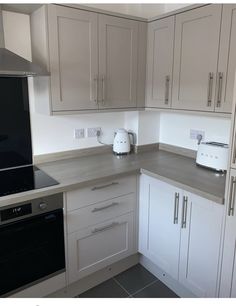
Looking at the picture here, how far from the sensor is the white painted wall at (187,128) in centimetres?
206

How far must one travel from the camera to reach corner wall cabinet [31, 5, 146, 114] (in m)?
1.75

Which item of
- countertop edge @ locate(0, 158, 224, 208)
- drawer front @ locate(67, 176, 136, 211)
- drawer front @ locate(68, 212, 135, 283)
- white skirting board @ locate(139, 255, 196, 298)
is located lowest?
white skirting board @ locate(139, 255, 196, 298)

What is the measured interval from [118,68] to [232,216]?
1.34 m

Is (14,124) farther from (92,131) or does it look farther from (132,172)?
(132,172)

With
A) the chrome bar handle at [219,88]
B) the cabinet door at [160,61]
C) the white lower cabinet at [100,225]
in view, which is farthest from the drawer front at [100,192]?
the chrome bar handle at [219,88]

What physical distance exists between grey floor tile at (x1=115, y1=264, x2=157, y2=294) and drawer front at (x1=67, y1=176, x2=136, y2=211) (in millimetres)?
712

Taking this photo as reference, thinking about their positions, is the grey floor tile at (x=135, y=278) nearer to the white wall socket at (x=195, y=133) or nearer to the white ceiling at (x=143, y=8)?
the white wall socket at (x=195, y=133)

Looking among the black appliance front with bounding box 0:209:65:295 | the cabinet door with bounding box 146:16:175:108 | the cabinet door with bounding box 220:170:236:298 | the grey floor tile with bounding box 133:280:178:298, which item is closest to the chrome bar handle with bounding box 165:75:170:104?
the cabinet door with bounding box 146:16:175:108

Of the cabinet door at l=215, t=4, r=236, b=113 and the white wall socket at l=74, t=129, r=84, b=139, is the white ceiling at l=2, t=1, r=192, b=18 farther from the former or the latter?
the white wall socket at l=74, t=129, r=84, b=139

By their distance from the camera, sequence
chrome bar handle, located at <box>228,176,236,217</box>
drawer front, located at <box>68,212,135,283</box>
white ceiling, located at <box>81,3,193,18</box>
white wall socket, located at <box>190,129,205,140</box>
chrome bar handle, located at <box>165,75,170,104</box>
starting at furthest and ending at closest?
white ceiling, located at <box>81,3,193,18</box>
white wall socket, located at <box>190,129,205,140</box>
chrome bar handle, located at <box>165,75,170,104</box>
drawer front, located at <box>68,212,135,283</box>
chrome bar handle, located at <box>228,176,236,217</box>

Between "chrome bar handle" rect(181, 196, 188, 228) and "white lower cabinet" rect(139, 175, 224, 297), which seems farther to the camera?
"chrome bar handle" rect(181, 196, 188, 228)

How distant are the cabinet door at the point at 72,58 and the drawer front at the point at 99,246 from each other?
89cm

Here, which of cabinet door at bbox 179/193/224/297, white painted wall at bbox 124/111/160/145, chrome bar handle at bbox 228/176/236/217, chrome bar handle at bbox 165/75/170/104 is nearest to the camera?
chrome bar handle at bbox 228/176/236/217

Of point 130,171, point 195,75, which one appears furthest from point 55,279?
point 195,75
